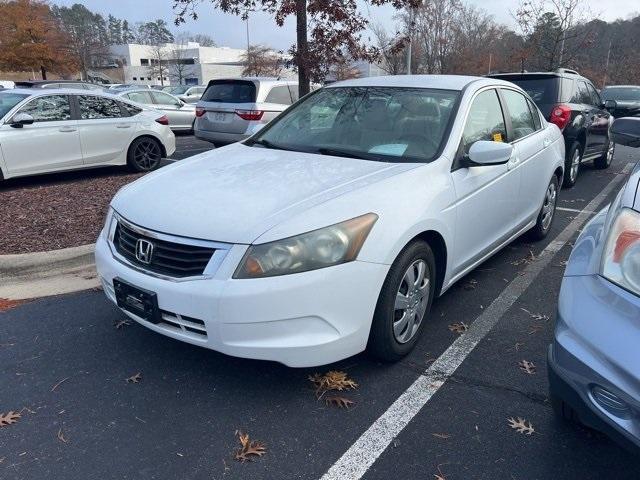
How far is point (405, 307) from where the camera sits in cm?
299

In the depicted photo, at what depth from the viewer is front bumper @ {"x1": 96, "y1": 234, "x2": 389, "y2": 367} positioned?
8.00 feet

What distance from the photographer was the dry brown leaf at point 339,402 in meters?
2.70

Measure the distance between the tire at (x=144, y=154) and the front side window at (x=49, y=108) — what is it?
1114 millimetres

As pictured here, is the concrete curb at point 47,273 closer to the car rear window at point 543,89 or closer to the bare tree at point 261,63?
the car rear window at point 543,89

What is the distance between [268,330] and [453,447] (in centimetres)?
101

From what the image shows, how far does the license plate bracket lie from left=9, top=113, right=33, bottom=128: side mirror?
5563 mm

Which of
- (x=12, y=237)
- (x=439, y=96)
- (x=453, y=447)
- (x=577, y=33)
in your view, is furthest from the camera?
(x=577, y=33)

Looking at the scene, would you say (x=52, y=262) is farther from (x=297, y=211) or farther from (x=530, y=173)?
(x=530, y=173)

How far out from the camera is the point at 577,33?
16.8 m

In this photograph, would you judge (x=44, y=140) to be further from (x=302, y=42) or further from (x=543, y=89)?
(x=543, y=89)

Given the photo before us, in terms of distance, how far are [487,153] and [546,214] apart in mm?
2372

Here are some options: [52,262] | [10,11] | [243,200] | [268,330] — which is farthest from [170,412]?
[10,11]

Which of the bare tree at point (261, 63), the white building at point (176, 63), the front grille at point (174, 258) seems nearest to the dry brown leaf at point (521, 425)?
the front grille at point (174, 258)

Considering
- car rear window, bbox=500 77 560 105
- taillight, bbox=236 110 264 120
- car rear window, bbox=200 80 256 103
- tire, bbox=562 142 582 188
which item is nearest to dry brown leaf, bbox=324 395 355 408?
car rear window, bbox=500 77 560 105
